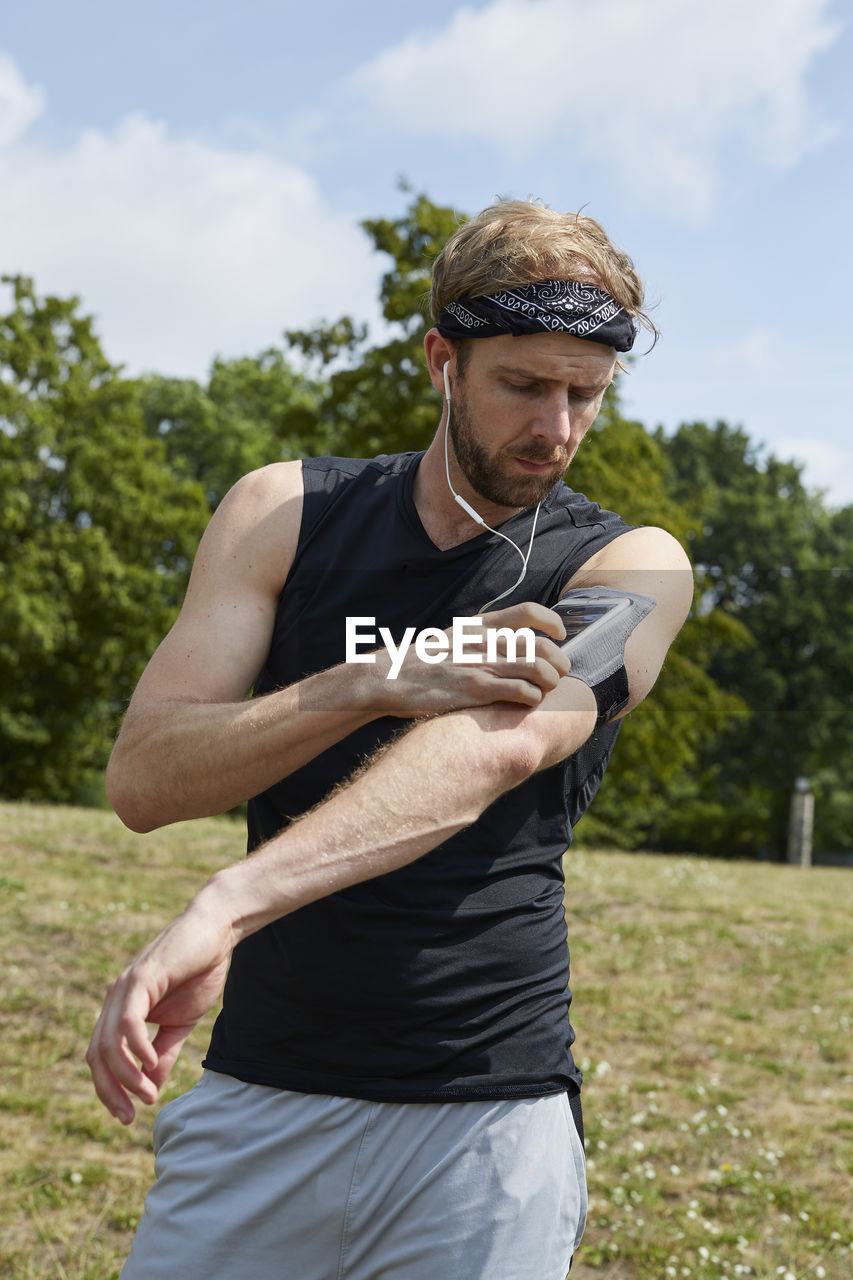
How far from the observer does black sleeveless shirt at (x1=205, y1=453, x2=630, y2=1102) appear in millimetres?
2324

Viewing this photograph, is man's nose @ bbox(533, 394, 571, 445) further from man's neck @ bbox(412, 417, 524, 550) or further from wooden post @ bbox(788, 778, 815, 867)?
wooden post @ bbox(788, 778, 815, 867)

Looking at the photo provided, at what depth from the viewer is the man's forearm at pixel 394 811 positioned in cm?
171

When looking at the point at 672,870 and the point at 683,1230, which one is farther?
the point at 672,870

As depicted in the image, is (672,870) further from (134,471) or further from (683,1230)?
(134,471)

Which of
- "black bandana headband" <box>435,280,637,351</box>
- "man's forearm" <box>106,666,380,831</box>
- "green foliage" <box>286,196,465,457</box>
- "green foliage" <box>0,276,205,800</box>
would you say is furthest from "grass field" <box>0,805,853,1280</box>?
"green foliage" <box>0,276,205,800</box>

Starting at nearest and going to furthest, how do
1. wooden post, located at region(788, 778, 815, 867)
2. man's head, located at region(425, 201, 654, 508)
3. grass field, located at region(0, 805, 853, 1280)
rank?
1. man's head, located at region(425, 201, 654, 508)
2. grass field, located at region(0, 805, 853, 1280)
3. wooden post, located at region(788, 778, 815, 867)

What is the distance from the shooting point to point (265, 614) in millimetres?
2592

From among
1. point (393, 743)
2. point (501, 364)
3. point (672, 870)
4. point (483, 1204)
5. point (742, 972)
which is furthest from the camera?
point (672, 870)

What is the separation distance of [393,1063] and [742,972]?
8.57m

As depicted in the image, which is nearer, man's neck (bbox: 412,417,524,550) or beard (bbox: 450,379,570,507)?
beard (bbox: 450,379,570,507)

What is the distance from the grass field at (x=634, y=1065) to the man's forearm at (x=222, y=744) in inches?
140

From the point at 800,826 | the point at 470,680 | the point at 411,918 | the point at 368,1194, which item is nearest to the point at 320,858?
the point at 470,680

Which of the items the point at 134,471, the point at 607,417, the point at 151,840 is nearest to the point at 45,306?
the point at 134,471

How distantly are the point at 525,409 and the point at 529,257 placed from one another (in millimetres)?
315
